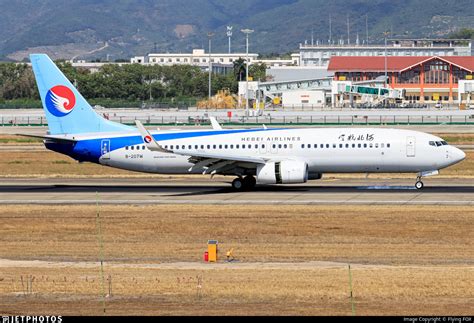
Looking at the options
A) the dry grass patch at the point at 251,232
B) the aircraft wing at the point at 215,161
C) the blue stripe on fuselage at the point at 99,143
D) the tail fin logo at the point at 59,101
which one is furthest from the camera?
the tail fin logo at the point at 59,101

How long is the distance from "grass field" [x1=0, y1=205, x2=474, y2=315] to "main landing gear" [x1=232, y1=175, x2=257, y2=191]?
8624mm

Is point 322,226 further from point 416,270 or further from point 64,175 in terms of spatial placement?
point 64,175

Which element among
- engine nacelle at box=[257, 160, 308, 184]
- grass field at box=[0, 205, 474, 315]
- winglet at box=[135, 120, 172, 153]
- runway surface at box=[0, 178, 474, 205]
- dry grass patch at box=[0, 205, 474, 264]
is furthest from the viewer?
engine nacelle at box=[257, 160, 308, 184]

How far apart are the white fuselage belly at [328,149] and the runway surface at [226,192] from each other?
140 centimetres

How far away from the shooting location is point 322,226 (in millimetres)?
47438

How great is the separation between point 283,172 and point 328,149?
291 centimetres

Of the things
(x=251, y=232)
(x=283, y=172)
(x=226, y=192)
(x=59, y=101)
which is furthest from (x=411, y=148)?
(x=59, y=101)

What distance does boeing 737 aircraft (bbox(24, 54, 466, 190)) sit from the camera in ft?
200

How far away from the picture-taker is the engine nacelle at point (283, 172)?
198 feet

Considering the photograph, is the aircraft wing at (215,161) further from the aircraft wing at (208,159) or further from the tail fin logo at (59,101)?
the tail fin logo at (59,101)

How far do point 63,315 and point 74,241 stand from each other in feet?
51.5

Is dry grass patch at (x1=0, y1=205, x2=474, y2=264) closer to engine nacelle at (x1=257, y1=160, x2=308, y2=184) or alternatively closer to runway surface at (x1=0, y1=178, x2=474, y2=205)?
runway surface at (x1=0, y1=178, x2=474, y2=205)

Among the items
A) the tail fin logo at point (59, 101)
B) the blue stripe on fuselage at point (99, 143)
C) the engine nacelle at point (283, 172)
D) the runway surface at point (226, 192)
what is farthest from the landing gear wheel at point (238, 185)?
the tail fin logo at point (59, 101)

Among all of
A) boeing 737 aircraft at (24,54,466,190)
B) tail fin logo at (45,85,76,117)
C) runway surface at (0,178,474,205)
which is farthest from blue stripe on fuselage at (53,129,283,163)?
runway surface at (0,178,474,205)
